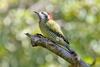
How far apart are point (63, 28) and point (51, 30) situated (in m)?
2.54

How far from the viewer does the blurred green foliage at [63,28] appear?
601 cm

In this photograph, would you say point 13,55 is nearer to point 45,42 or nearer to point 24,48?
point 24,48

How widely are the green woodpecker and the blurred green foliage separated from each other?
191cm

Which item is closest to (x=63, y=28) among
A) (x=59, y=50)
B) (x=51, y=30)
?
(x=51, y=30)

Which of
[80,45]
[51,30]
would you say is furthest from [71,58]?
[80,45]

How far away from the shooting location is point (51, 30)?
380cm

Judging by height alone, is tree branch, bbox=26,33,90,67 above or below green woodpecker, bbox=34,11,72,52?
below

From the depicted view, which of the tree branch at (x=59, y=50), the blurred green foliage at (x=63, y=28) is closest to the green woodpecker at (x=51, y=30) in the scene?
the tree branch at (x=59, y=50)

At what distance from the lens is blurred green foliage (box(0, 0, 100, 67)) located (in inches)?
237

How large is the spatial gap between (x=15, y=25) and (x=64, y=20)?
774 mm

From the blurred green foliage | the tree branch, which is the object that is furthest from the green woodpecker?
the blurred green foliage

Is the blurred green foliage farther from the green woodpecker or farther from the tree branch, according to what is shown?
the tree branch

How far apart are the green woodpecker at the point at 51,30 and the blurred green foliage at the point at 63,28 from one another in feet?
6.26

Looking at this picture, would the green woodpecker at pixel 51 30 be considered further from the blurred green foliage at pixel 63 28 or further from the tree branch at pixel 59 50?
the blurred green foliage at pixel 63 28
